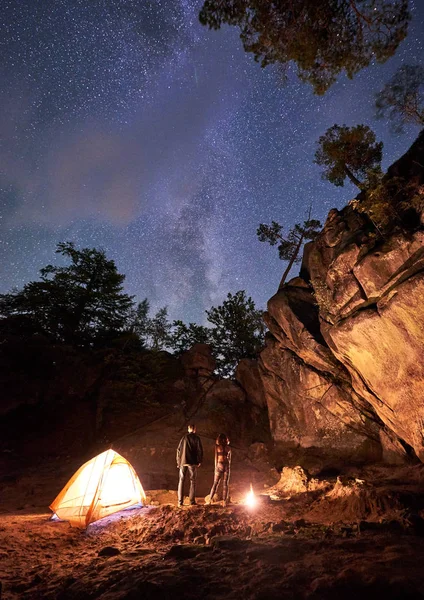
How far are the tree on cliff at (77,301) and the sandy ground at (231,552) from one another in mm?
14453

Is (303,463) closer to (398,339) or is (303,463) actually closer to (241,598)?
(398,339)

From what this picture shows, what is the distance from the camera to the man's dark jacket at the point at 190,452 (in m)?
8.91

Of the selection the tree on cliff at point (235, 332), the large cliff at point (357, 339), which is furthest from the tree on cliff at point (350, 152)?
the tree on cliff at point (235, 332)

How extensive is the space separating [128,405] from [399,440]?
53.4 ft

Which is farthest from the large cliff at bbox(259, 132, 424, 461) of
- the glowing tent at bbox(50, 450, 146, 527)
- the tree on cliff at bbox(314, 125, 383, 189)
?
the glowing tent at bbox(50, 450, 146, 527)

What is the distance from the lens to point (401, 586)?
2.93m

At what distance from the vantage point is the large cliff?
32.1 ft

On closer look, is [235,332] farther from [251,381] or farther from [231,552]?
[231,552]

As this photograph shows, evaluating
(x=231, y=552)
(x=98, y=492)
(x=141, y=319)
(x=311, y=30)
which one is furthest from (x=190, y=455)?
(x=141, y=319)

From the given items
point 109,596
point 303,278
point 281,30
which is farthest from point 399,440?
point 281,30

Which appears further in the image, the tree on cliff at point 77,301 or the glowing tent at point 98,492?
the tree on cliff at point 77,301

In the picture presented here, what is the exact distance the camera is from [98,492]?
738 centimetres

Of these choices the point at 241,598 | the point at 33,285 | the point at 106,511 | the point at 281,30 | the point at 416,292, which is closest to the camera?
the point at 241,598

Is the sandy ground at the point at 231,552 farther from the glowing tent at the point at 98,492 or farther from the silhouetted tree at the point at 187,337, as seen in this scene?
the silhouetted tree at the point at 187,337
